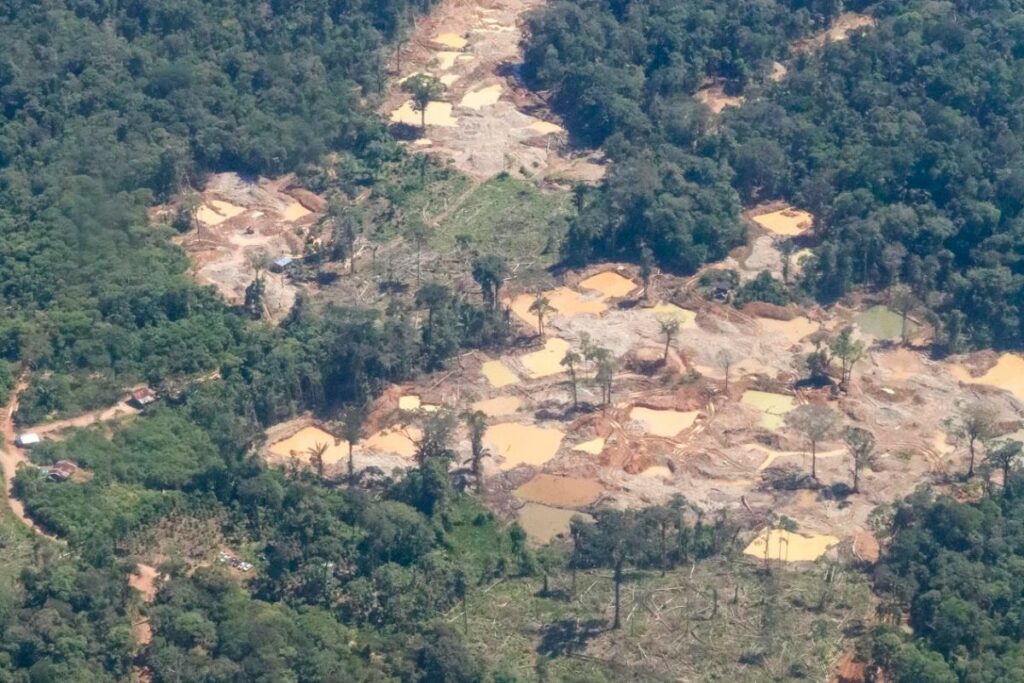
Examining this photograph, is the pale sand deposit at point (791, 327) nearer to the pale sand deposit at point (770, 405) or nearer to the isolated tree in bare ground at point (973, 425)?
the pale sand deposit at point (770, 405)

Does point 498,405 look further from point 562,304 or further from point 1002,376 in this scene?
point 1002,376

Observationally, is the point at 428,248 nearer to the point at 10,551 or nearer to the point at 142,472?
the point at 142,472

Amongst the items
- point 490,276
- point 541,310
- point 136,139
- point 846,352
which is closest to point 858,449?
point 846,352

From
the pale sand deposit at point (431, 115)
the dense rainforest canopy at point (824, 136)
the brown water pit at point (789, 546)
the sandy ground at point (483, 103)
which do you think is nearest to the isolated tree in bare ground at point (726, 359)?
the dense rainforest canopy at point (824, 136)

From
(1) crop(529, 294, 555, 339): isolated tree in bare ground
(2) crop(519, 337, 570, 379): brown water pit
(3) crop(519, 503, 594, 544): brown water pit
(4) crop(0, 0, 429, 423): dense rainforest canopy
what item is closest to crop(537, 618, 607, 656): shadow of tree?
(3) crop(519, 503, 594, 544): brown water pit

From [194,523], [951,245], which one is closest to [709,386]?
[951,245]
